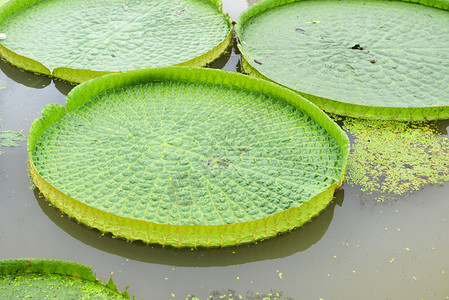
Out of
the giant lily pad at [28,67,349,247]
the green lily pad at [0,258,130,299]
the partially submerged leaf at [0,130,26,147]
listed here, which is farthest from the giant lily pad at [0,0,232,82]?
the green lily pad at [0,258,130,299]

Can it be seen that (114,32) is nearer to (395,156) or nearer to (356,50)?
(356,50)

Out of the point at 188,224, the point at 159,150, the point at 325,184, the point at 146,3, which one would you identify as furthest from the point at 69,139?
the point at 146,3

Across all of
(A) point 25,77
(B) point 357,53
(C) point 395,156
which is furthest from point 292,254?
(A) point 25,77

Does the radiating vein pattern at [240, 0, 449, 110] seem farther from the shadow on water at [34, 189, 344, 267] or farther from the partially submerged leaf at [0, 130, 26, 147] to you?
the partially submerged leaf at [0, 130, 26, 147]

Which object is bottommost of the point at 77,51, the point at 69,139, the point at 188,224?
the point at 188,224

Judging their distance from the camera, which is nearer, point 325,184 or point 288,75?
point 325,184

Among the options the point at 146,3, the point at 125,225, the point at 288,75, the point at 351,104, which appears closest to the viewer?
the point at 125,225

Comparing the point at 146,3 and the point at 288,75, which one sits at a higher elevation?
the point at 146,3

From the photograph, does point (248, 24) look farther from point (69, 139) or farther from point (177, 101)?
point (69, 139)
